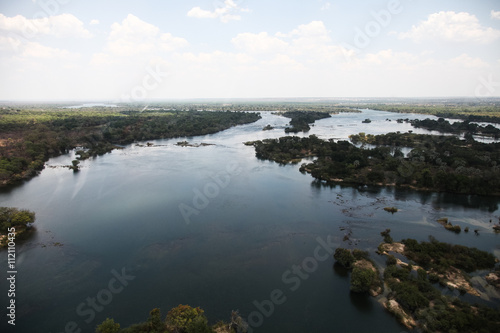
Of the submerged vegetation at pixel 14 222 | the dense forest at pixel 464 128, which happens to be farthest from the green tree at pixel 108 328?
the dense forest at pixel 464 128

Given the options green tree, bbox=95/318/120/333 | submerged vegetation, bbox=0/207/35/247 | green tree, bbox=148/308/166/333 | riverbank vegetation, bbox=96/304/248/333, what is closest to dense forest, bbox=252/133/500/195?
riverbank vegetation, bbox=96/304/248/333

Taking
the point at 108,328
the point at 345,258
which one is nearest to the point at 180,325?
the point at 108,328

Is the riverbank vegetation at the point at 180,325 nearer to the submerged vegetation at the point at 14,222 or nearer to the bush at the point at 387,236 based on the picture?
the bush at the point at 387,236

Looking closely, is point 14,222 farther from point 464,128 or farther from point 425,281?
point 464,128

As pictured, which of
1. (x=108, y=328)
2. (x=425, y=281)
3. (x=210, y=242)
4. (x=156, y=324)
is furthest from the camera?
(x=210, y=242)

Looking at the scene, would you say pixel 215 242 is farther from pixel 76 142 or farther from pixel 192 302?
pixel 76 142

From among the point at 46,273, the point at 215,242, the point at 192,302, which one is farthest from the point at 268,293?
the point at 46,273

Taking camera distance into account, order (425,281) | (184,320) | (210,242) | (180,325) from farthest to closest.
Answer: (210,242) < (425,281) < (184,320) < (180,325)

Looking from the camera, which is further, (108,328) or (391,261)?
(391,261)
